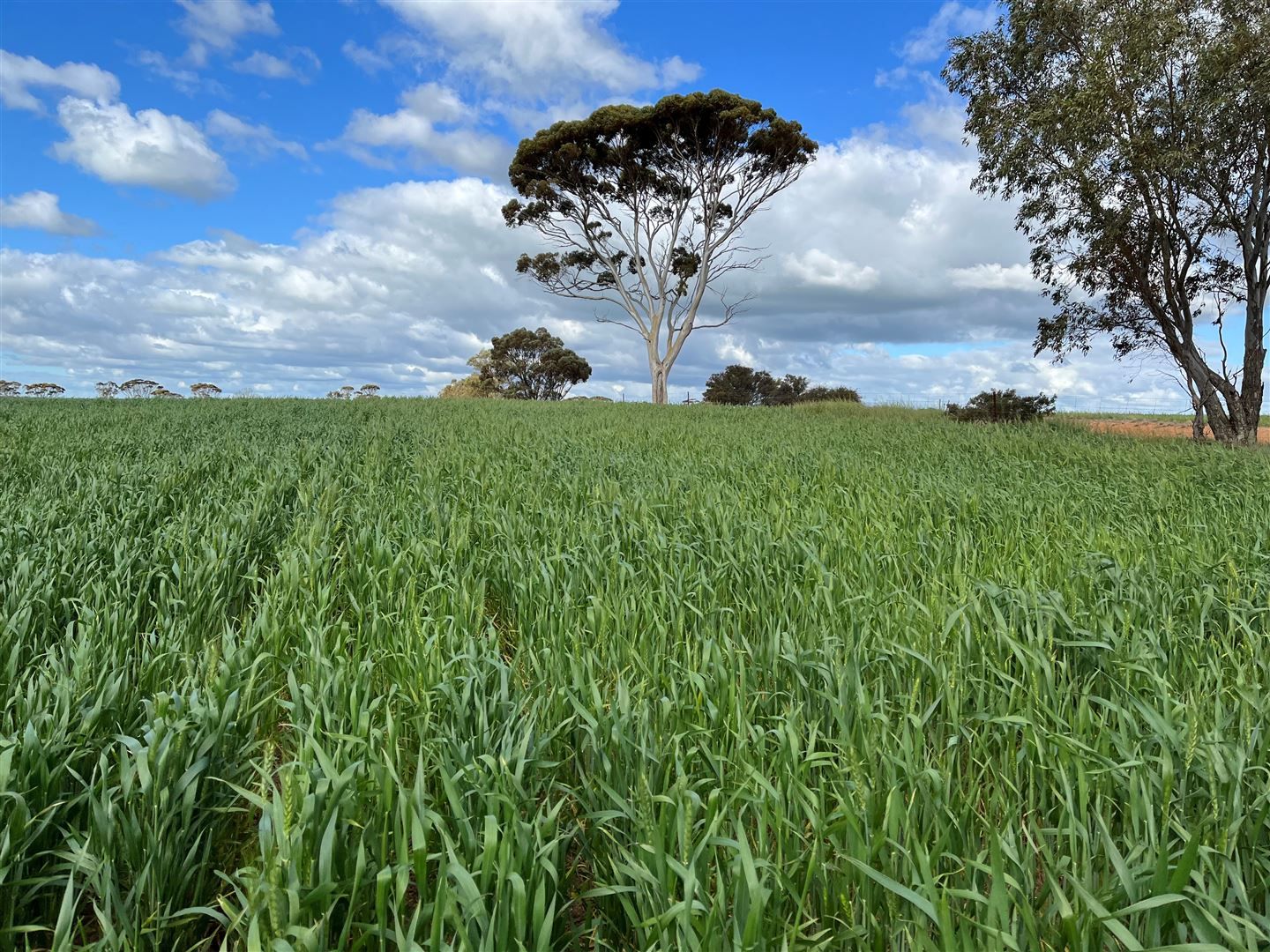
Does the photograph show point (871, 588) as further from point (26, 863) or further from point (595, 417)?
point (595, 417)

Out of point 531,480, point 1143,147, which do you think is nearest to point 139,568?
point 531,480

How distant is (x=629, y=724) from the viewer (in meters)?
2.03

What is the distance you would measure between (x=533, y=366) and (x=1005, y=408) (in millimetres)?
35676

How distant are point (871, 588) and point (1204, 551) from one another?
8.57 ft

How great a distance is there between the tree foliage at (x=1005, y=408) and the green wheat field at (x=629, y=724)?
15.0 m

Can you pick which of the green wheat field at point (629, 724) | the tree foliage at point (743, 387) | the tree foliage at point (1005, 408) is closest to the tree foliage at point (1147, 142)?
the tree foliage at point (1005, 408)

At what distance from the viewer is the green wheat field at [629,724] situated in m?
1.46

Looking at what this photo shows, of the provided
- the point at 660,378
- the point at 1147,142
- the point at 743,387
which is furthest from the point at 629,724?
the point at 743,387

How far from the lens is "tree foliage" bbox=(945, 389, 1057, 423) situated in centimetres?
1956

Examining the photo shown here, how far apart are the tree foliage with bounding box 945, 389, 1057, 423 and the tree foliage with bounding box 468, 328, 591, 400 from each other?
32655 millimetres

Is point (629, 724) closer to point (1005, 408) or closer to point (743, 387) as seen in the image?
point (1005, 408)

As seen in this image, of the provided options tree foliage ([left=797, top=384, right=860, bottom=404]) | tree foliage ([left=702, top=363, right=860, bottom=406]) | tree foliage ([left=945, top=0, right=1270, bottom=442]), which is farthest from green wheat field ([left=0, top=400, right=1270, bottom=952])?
tree foliage ([left=702, top=363, right=860, bottom=406])

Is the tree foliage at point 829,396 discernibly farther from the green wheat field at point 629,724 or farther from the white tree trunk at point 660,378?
the green wheat field at point 629,724

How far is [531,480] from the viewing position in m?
6.80
